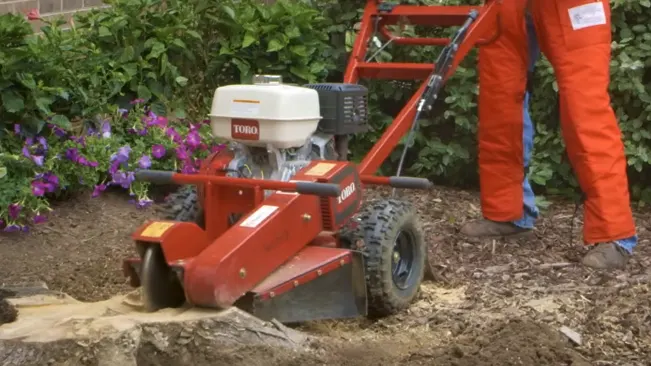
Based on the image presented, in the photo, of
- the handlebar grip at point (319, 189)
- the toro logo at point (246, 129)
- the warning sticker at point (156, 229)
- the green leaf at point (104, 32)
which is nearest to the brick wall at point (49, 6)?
the green leaf at point (104, 32)

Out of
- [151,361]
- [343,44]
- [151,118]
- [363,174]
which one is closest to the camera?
[151,361]

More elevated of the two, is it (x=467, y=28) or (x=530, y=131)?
(x=467, y=28)

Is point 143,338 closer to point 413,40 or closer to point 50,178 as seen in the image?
point 50,178

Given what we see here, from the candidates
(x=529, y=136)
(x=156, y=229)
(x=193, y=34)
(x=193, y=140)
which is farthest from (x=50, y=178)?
(x=529, y=136)

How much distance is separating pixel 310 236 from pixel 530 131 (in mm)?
1806

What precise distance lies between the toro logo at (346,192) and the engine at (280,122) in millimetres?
188

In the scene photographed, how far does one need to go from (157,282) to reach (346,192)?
0.82m

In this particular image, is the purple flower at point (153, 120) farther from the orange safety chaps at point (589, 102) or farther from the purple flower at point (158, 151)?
the orange safety chaps at point (589, 102)

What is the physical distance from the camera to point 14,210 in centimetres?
491

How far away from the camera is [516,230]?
5.59 m

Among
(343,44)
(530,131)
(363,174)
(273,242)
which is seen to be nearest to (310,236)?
(273,242)

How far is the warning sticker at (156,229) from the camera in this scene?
3.68 metres

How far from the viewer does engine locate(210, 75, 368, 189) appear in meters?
4.08

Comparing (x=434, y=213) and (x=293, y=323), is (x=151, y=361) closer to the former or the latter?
(x=293, y=323)
